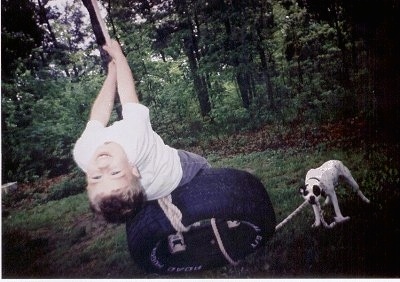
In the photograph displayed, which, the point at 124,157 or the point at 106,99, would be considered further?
the point at 106,99

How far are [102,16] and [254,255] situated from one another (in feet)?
6.57

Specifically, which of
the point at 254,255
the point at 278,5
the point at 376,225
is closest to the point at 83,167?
the point at 254,255

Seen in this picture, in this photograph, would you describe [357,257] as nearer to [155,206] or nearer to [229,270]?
[229,270]

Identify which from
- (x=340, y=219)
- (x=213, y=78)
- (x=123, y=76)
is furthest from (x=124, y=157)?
(x=340, y=219)

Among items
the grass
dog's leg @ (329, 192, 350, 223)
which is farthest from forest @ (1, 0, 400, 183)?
dog's leg @ (329, 192, 350, 223)

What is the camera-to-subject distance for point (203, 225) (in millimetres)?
2979

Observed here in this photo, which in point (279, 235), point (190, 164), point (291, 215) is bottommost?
point (279, 235)

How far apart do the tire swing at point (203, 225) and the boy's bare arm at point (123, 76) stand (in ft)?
2.41

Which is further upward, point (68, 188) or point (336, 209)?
point (68, 188)

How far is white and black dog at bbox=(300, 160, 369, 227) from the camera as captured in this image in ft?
9.30

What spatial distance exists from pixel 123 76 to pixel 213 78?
2.12ft

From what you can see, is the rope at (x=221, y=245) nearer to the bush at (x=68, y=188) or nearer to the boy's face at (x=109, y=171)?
the boy's face at (x=109, y=171)

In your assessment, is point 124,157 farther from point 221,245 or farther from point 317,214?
point 317,214

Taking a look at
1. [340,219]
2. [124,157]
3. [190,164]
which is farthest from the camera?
[190,164]
